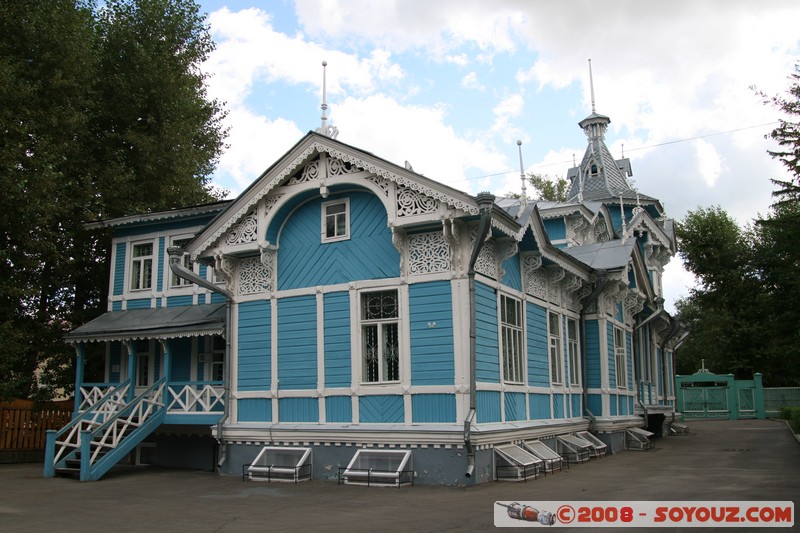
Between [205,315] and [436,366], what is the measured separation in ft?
24.7

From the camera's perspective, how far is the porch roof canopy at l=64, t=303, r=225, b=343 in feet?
58.4

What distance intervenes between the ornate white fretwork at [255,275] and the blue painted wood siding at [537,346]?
5845 mm

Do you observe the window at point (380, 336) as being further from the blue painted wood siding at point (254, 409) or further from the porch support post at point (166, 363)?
the porch support post at point (166, 363)

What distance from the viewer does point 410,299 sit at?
46.4ft

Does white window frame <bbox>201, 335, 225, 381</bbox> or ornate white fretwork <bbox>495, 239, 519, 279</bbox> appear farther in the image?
white window frame <bbox>201, 335, 225, 381</bbox>

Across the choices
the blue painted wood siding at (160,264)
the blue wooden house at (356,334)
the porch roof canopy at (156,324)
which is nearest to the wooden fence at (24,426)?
the blue wooden house at (356,334)

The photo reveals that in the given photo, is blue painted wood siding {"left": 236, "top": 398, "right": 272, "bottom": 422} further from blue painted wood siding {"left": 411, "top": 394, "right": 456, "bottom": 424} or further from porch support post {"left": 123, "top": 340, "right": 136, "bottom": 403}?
porch support post {"left": 123, "top": 340, "right": 136, "bottom": 403}

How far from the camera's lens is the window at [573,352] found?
19173mm

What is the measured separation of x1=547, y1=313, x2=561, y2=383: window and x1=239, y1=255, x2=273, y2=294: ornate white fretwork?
22.4ft

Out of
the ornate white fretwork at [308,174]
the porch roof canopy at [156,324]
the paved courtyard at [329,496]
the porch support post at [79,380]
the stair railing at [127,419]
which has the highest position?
the ornate white fretwork at [308,174]

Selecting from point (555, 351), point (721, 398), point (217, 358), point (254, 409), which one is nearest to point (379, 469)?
point (254, 409)

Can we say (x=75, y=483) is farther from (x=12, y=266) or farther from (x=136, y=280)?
(x=12, y=266)

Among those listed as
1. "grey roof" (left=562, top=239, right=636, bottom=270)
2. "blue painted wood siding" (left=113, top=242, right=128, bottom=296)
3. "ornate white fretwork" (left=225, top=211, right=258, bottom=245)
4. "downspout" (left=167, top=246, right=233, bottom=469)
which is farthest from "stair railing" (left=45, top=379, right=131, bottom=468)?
"grey roof" (left=562, top=239, right=636, bottom=270)

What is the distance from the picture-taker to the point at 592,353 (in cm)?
2008
